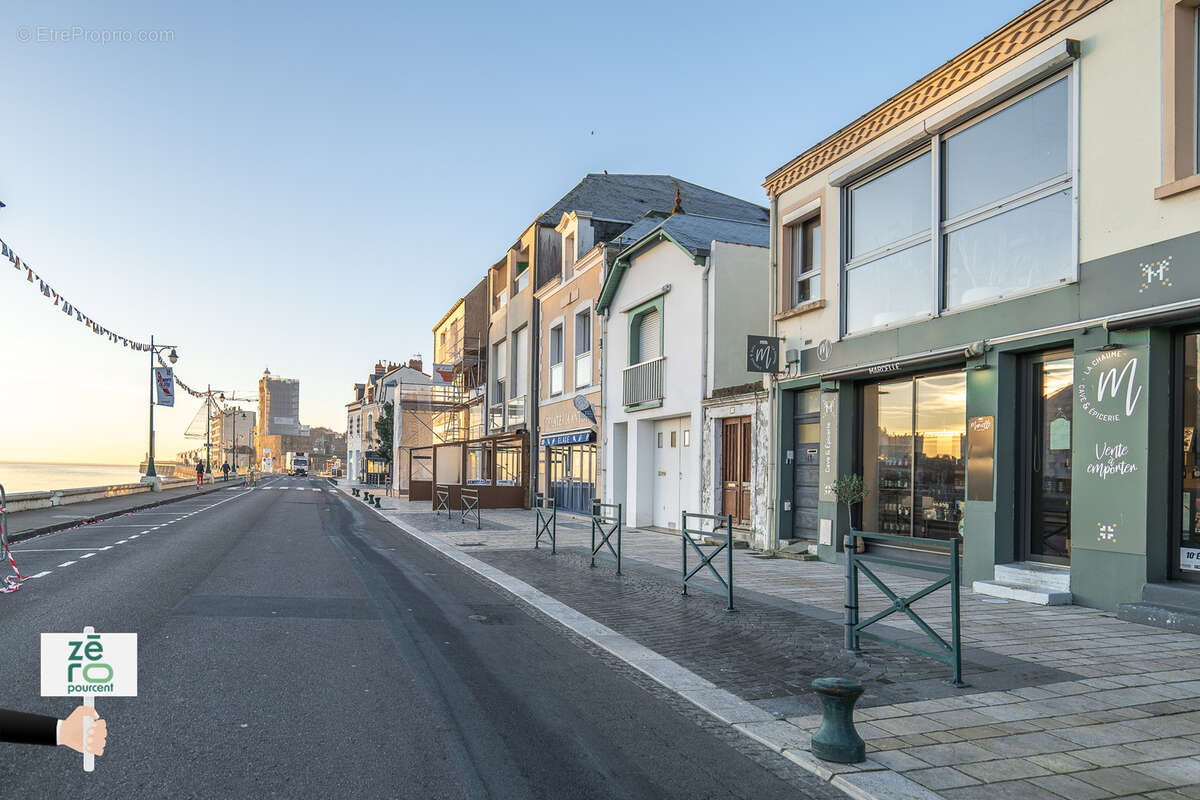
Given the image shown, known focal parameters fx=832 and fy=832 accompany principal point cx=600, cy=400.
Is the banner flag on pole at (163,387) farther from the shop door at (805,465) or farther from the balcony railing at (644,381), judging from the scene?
the shop door at (805,465)

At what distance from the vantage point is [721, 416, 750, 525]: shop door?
1622 cm

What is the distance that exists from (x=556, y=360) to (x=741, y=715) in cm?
2241

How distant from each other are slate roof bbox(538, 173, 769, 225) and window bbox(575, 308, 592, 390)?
3711mm

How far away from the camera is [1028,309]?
9.45m

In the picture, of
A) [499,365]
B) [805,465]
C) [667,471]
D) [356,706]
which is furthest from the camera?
[499,365]

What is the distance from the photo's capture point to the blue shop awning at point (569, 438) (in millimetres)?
23203

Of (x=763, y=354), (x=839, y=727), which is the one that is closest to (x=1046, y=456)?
(x=763, y=354)

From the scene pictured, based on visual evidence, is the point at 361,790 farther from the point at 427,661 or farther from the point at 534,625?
the point at 534,625

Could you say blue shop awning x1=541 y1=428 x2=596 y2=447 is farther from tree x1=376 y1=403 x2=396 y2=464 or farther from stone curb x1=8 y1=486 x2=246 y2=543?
tree x1=376 y1=403 x2=396 y2=464

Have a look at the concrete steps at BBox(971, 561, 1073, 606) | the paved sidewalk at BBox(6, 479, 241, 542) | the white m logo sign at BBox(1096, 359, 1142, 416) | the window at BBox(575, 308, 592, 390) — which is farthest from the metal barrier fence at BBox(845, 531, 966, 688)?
the window at BBox(575, 308, 592, 390)

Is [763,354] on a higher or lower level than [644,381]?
higher

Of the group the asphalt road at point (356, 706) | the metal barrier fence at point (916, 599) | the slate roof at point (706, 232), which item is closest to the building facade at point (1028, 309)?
the metal barrier fence at point (916, 599)

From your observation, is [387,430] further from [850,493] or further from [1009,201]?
[1009,201]

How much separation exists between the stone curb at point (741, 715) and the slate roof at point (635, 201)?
20.0m
